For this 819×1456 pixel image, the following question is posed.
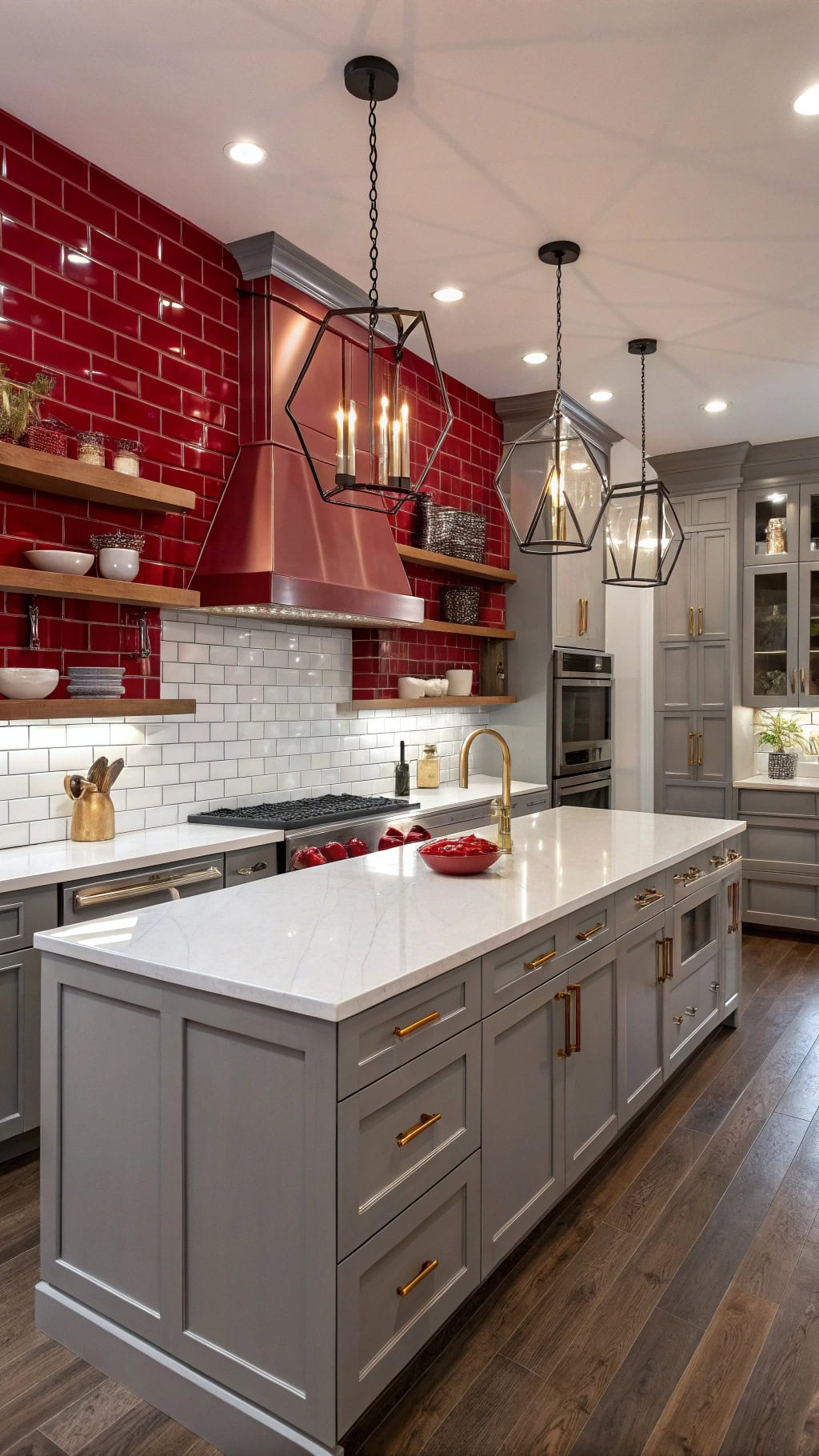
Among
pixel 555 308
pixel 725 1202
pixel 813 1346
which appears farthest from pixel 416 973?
pixel 555 308

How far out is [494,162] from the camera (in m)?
3.00

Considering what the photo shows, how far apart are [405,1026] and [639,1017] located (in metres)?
1.38

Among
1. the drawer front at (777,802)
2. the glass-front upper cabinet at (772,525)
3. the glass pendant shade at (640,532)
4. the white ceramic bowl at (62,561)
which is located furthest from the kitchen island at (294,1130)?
the glass-front upper cabinet at (772,525)

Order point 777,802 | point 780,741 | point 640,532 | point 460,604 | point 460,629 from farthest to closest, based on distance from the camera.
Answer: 1. point 780,741
2. point 777,802
3. point 460,604
4. point 460,629
5. point 640,532

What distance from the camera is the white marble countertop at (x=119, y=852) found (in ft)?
8.53

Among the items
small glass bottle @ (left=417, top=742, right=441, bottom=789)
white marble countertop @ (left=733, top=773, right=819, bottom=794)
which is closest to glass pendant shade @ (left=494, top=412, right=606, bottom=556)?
small glass bottle @ (left=417, top=742, right=441, bottom=789)

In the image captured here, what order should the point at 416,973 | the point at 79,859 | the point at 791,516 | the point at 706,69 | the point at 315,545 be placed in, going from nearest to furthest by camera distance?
the point at 416,973, the point at 706,69, the point at 79,859, the point at 315,545, the point at 791,516

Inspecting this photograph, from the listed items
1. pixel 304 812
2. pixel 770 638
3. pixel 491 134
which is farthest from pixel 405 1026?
pixel 770 638

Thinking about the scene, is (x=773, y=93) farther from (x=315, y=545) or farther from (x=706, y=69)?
(x=315, y=545)

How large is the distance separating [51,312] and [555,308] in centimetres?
221

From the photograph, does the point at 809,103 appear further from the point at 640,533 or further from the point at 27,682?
the point at 27,682

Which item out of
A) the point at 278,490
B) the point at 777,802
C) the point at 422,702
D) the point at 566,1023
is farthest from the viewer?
the point at 777,802

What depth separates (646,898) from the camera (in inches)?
111

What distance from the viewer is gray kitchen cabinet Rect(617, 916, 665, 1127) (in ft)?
8.71
